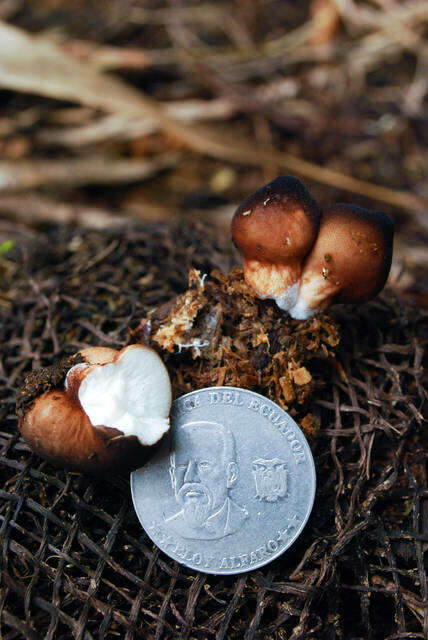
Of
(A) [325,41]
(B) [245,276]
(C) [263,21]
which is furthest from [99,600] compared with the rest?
(C) [263,21]

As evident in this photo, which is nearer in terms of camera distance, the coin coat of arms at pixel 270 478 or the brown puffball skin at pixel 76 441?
the brown puffball skin at pixel 76 441

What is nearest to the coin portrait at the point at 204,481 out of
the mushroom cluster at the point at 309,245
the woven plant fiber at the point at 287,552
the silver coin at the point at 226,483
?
the silver coin at the point at 226,483

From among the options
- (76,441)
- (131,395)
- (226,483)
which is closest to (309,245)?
(131,395)

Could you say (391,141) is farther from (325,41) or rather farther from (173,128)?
(173,128)

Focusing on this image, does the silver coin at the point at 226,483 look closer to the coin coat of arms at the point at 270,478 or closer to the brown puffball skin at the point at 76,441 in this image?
the coin coat of arms at the point at 270,478

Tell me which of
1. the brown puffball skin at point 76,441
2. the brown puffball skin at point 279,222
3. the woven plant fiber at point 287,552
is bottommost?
the woven plant fiber at point 287,552

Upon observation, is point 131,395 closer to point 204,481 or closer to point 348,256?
point 204,481

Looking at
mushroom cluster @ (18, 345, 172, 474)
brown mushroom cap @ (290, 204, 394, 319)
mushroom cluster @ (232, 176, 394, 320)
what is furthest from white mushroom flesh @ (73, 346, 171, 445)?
brown mushroom cap @ (290, 204, 394, 319)
